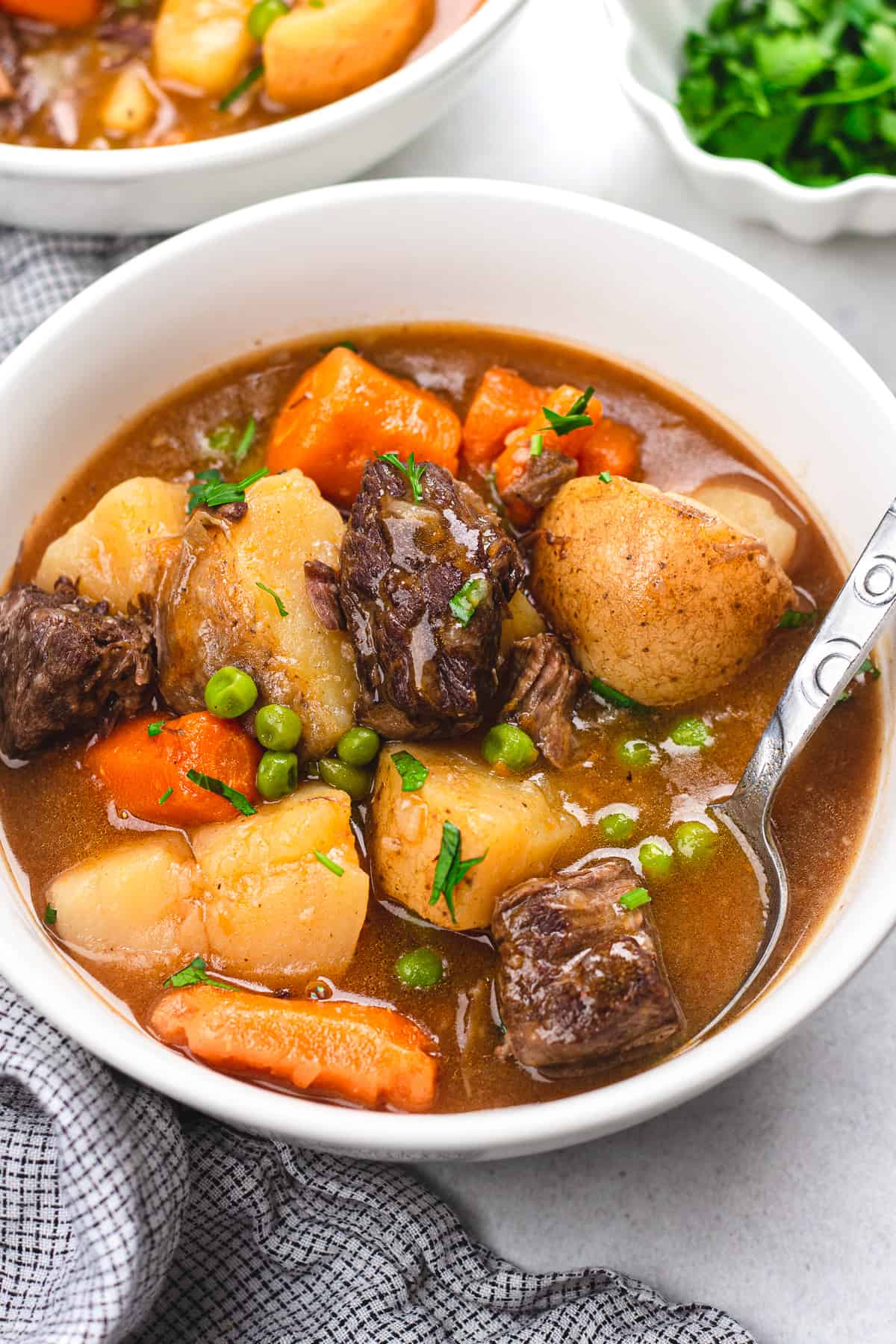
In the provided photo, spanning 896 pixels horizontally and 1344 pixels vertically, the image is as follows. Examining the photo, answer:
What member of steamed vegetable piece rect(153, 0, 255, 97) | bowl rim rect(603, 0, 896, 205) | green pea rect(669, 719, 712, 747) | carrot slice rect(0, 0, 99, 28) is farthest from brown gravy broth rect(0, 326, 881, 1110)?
carrot slice rect(0, 0, 99, 28)

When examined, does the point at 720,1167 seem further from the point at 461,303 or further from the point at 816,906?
the point at 461,303

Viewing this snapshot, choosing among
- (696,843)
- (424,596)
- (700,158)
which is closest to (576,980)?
(696,843)

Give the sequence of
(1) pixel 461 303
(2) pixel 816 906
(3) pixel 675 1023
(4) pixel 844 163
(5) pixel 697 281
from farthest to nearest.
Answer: (4) pixel 844 163 → (1) pixel 461 303 → (5) pixel 697 281 → (2) pixel 816 906 → (3) pixel 675 1023

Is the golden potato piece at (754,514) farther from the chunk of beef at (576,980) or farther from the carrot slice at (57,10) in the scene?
the carrot slice at (57,10)

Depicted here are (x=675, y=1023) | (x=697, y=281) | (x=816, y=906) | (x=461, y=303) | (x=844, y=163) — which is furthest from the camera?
(x=844, y=163)

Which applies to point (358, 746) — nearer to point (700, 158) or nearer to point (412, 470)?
point (412, 470)

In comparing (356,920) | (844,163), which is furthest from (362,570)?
(844,163)

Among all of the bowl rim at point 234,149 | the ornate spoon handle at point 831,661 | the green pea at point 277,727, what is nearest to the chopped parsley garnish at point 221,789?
the green pea at point 277,727
